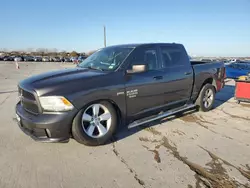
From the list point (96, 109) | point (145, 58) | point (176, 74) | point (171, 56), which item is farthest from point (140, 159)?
point (171, 56)

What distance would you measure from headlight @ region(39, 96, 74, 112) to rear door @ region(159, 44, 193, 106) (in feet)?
7.14

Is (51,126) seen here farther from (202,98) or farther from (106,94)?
(202,98)

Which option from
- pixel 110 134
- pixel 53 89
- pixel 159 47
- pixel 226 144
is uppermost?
pixel 159 47

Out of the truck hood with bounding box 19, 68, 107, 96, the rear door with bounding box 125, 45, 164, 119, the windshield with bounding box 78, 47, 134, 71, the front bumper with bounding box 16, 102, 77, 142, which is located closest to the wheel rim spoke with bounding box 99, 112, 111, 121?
the rear door with bounding box 125, 45, 164, 119

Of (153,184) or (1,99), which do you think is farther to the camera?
(1,99)

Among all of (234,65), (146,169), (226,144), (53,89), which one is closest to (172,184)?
(146,169)

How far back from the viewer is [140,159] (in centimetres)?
318

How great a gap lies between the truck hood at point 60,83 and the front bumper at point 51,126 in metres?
0.34

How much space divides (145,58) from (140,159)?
2028 mm

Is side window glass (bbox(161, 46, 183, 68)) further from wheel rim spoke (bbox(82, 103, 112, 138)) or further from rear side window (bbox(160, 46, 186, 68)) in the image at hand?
wheel rim spoke (bbox(82, 103, 112, 138))

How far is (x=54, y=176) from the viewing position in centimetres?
274

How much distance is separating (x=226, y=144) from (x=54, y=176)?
2933mm

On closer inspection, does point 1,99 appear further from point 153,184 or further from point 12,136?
point 153,184

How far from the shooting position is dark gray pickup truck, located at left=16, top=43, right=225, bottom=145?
314 cm
